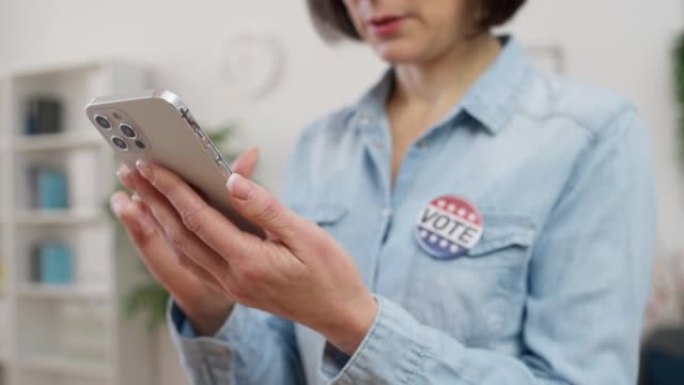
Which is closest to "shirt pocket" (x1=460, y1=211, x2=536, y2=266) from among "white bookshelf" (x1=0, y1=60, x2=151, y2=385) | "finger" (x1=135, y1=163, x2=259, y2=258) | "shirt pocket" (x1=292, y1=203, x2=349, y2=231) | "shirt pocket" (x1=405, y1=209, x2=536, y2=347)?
"shirt pocket" (x1=405, y1=209, x2=536, y2=347)

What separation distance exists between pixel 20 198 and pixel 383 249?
2.84 metres

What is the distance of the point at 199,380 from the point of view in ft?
2.37

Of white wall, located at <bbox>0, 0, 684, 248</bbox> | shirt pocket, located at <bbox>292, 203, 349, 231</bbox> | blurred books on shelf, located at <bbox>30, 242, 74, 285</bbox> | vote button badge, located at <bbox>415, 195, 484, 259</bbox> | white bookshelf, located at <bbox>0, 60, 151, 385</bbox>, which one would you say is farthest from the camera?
blurred books on shelf, located at <bbox>30, 242, 74, 285</bbox>

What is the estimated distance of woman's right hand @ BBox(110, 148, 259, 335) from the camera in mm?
589

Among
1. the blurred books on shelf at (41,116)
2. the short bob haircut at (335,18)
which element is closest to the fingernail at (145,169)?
the short bob haircut at (335,18)

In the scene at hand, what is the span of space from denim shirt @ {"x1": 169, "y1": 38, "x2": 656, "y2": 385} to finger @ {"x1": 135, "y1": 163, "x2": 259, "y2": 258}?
0.41 ft

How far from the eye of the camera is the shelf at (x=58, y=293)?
9.50ft

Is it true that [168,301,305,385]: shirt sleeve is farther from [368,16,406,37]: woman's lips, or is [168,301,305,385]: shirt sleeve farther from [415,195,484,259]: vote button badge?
[368,16,406,37]: woman's lips

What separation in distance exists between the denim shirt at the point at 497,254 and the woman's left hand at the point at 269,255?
37mm

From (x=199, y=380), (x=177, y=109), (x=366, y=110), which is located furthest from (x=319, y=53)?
(x=177, y=109)

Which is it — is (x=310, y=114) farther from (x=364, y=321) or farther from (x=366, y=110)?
(x=364, y=321)

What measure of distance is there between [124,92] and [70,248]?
0.78 m

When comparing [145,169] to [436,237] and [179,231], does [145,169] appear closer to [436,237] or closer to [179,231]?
[179,231]

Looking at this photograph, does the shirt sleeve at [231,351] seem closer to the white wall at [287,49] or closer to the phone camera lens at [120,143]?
the phone camera lens at [120,143]
